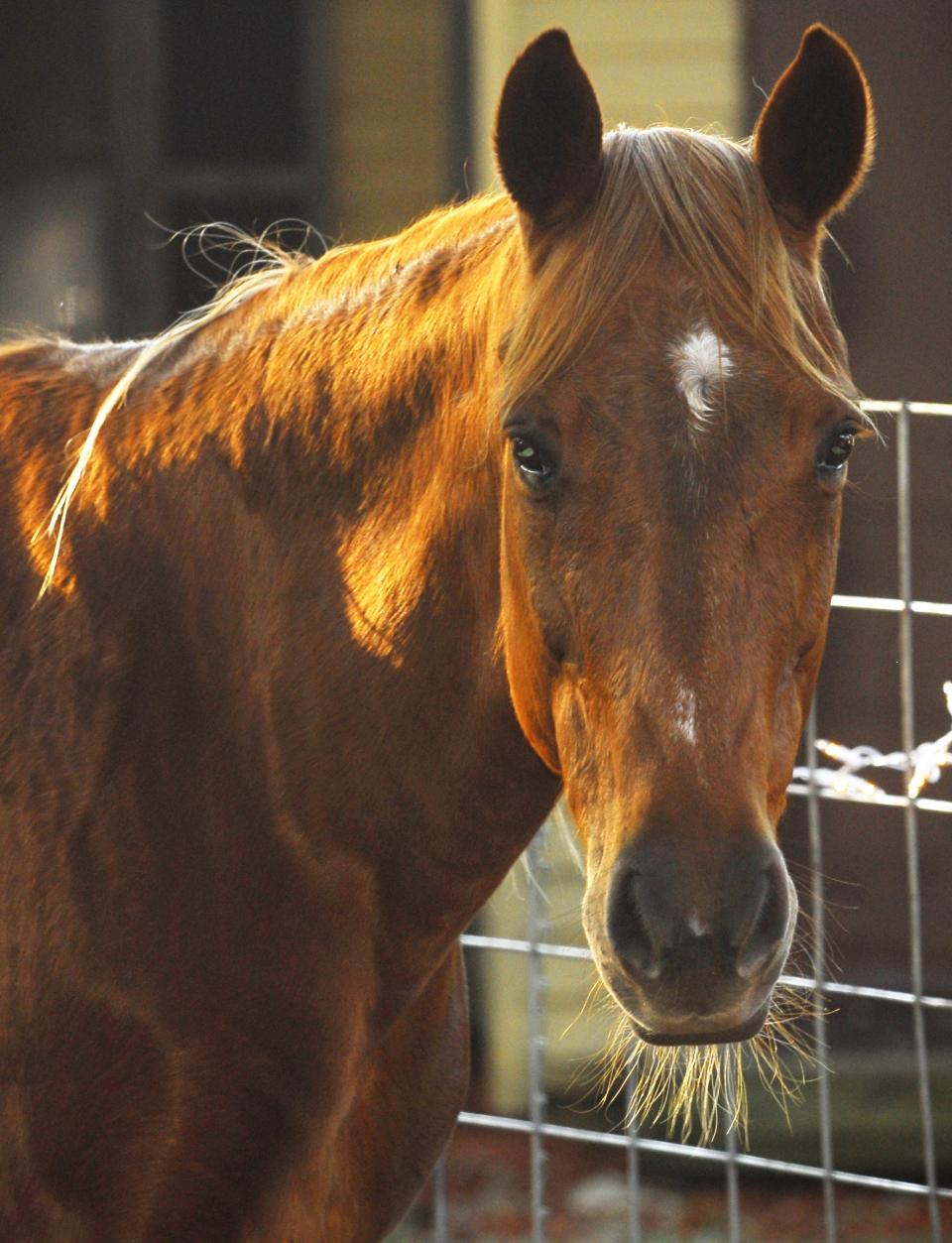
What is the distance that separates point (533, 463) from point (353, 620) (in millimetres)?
388

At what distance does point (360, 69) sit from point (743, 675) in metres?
4.25

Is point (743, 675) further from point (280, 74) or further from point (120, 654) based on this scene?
point (280, 74)

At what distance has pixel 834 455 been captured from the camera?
1.69 m

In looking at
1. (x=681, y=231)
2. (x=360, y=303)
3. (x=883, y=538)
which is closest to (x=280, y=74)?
(x=883, y=538)

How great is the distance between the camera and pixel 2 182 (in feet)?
18.7

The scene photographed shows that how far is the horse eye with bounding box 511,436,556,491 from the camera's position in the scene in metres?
1.67

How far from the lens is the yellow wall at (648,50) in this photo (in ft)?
15.5

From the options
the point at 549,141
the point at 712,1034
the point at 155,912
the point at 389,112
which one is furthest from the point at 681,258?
the point at 389,112

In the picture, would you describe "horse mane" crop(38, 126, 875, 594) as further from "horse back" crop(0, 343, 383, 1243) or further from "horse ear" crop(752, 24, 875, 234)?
"horse back" crop(0, 343, 383, 1243)

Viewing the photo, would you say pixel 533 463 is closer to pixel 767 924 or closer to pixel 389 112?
pixel 767 924

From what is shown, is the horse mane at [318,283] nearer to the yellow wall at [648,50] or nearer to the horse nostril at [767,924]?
the horse nostril at [767,924]

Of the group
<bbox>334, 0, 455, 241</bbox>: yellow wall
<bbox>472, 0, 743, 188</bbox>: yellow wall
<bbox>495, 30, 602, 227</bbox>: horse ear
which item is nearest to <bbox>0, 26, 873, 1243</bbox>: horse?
<bbox>495, 30, 602, 227</bbox>: horse ear

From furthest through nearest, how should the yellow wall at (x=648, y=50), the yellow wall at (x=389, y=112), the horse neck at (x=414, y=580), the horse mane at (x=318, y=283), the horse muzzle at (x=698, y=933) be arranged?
1. the yellow wall at (x=389, y=112)
2. the yellow wall at (x=648, y=50)
3. the horse mane at (x=318, y=283)
4. the horse neck at (x=414, y=580)
5. the horse muzzle at (x=698, y=933)

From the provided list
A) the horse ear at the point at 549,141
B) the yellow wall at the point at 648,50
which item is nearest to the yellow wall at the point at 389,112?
the yellow wall at the point at 648,50
